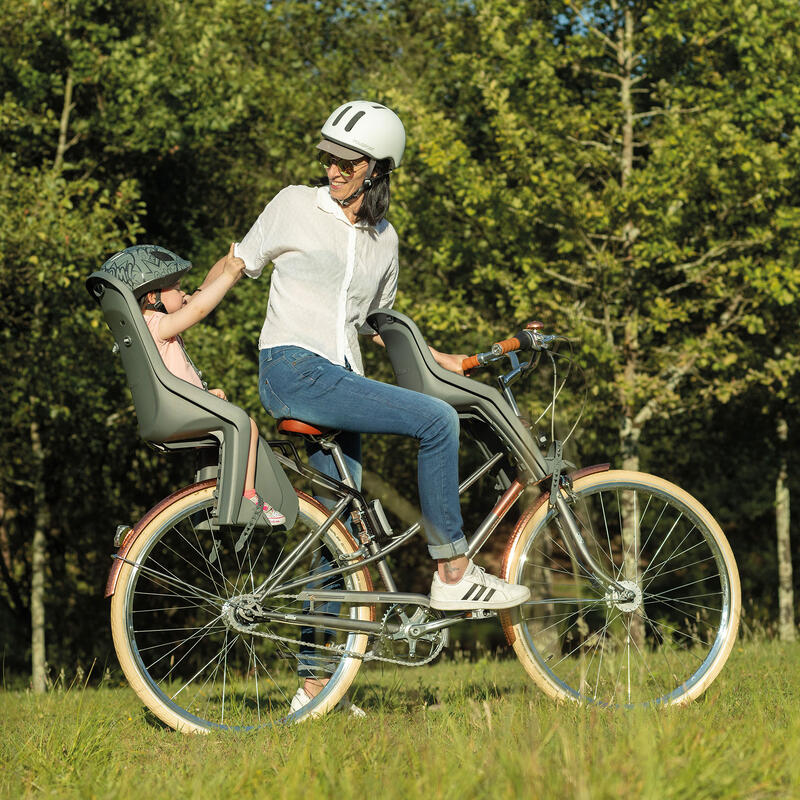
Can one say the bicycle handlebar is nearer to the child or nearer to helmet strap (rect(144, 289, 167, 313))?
the child

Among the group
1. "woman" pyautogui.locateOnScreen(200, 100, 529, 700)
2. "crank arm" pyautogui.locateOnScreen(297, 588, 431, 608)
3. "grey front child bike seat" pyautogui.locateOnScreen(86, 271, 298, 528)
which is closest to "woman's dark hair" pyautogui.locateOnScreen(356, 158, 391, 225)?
"woman" pyautogui.locateOnScreen(200, 100, 529, 700)

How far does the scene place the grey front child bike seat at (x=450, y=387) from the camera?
12.5 ft

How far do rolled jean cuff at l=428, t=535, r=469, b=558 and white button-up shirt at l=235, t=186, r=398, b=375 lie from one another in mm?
691

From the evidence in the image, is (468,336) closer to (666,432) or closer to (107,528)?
(666,432)

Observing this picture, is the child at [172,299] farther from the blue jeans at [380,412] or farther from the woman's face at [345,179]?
the woman's face at [345,179]

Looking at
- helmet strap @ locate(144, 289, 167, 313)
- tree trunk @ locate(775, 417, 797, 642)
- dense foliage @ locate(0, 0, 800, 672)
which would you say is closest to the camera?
helmet strap @ locate(144, 289, 167, 313)

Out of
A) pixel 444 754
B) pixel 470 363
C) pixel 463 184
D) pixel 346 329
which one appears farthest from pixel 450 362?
pixel 463 184

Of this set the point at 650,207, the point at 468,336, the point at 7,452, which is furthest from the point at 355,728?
the point at 7,452

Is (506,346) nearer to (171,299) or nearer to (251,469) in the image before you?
(251,469)

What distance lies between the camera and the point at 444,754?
111 inches

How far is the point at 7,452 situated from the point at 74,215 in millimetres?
4507

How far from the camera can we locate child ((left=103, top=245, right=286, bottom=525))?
11.8ft

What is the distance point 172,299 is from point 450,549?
136cm

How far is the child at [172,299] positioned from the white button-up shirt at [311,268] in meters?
0.15
